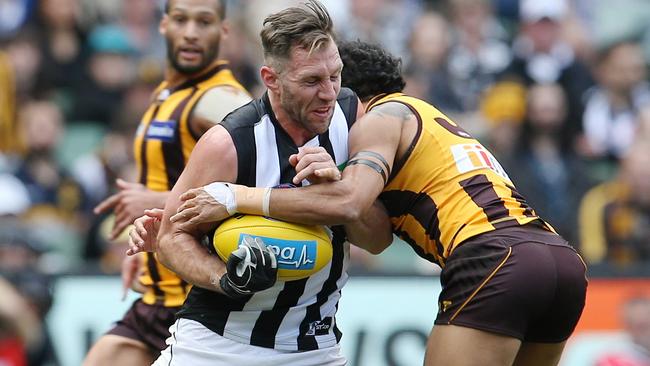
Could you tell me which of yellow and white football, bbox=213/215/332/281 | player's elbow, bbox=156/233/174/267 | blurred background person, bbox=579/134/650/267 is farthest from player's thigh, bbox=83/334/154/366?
blurred background person, bbox=579/134/650/267

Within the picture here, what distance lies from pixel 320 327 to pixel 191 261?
70cm

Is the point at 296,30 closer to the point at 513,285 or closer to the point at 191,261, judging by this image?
the point at 191,261

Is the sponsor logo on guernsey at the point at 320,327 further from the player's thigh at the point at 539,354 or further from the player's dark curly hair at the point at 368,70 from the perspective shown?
the player's dark curly hair at the point at 368,70

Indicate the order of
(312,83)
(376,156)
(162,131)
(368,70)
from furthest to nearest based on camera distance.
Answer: (162,131), (368,70), (376,156), (312,83)

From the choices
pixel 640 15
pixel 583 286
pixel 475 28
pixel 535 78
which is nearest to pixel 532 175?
pixel 535 78

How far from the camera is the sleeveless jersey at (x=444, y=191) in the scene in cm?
528

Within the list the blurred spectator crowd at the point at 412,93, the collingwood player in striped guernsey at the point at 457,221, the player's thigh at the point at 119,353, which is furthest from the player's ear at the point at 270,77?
the blurred spectator crowd at the point at 412,93

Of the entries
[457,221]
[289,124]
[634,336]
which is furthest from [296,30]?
[634,336]

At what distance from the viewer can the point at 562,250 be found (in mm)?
5285

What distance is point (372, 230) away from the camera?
17.6 feet

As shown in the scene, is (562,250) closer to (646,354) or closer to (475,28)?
(646,354)

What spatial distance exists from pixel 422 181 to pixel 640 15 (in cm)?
960

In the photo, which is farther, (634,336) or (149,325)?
(634,336)

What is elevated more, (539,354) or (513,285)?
(513,285)
